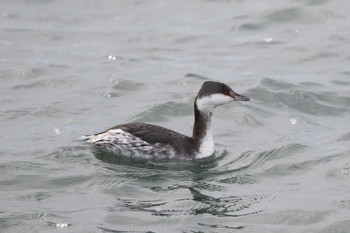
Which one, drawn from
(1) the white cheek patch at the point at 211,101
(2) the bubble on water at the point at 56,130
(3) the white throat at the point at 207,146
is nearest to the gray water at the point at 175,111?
(2) the bubble on water at the point at 56,130

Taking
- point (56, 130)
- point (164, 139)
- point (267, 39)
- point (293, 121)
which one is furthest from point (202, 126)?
point (267, 39)

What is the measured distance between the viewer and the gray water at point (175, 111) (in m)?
11.3

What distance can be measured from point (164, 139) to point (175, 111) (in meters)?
2.50

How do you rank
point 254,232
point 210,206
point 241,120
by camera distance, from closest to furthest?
point 254,232
point 210,206
point 241,120

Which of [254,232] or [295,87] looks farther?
[295,87]

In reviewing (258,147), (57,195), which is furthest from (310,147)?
(57,195)

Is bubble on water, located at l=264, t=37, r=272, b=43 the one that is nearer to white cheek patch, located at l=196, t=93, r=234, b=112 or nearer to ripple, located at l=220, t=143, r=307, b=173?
ripple, located at l=220, t=143, r=307, b=173

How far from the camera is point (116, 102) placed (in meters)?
16.2

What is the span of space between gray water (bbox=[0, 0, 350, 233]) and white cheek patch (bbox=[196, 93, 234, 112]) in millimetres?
708

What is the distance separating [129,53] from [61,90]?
2.76 m

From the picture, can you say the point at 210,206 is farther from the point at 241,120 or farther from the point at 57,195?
the point at 241,120

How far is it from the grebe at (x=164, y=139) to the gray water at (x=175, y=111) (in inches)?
5.7

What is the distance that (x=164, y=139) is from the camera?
13320 millimetres

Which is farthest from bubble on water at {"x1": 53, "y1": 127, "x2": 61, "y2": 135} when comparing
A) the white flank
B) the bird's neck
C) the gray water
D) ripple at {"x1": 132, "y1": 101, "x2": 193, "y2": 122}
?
the bird's neck
